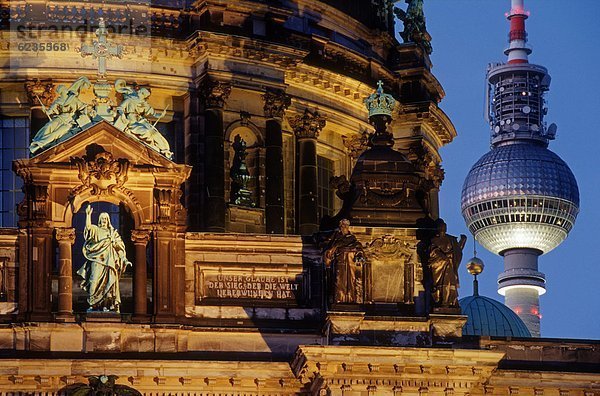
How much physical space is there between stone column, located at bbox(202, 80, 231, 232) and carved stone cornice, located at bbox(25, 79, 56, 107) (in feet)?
16.9

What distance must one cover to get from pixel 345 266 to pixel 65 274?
26.4ft

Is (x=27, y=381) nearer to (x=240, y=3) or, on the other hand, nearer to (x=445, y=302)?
(x=445, y=302)

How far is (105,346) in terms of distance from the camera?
2530 inches

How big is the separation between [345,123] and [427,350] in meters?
18.6

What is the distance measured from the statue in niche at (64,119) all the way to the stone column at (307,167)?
43.3 feet

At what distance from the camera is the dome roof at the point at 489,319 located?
79.5 meters

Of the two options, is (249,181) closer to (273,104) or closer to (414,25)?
(273,104)

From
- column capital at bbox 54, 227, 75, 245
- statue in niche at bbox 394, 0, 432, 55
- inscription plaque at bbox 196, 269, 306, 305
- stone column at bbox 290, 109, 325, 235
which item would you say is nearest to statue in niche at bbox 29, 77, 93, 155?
column capital at bbox 54, 227, 75, 245

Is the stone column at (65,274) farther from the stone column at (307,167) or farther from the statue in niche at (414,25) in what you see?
the statue in niche at (414,25)

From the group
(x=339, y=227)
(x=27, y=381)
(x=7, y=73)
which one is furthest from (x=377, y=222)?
(x=7, y=73)

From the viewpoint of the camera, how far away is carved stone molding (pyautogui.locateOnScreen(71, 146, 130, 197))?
212 ft

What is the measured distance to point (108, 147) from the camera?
65.2 meters

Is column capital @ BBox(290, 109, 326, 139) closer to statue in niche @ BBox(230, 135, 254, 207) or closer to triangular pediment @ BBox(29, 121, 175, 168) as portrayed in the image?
statue in niche @ BBox(230, 135, 254, 207)

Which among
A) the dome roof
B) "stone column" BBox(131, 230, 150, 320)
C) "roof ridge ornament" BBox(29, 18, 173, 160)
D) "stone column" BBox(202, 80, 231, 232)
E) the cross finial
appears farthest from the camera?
the dome roof
